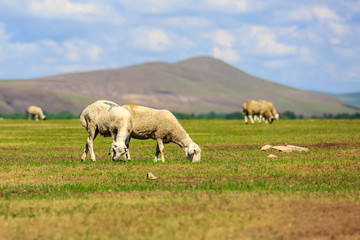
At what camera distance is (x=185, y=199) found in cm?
1465

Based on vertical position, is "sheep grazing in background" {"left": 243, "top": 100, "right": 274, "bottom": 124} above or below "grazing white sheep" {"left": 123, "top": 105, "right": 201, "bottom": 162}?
above

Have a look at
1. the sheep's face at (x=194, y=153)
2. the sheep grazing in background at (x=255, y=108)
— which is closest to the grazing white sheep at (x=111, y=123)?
the sheep's face at (x=194, y=153)

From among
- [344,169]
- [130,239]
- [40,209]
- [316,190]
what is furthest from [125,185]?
[344,169]

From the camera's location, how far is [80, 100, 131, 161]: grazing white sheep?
22641 mm

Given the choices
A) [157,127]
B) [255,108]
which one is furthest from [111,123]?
[255,108]

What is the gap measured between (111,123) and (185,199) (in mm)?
9198

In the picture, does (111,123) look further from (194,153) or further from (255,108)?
(255,108)

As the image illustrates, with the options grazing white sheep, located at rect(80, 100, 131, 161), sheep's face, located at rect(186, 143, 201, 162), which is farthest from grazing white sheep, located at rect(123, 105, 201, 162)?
grazing white sheep, located at rect(80, 100, 131, 161)

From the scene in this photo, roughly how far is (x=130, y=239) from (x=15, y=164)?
14.0m

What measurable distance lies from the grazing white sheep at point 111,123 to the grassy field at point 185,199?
0.83 m

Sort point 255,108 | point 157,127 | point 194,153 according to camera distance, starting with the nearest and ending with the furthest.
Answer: point 194,153 < point 157,127 < point 255,108

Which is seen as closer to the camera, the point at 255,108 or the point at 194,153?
the point at 194,153

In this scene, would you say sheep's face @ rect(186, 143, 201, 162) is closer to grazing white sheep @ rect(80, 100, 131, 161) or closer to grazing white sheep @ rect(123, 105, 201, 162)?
grazing white sheep @ rect(123, 105, 201, 162)

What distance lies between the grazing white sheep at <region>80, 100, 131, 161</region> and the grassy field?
83 centimetres
